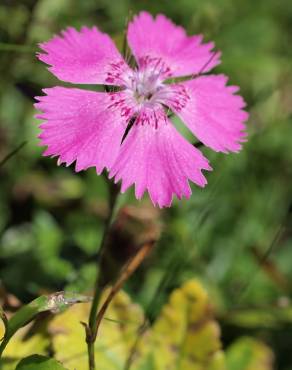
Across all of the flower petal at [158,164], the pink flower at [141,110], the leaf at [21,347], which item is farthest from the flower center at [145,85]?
the leaf at [21,347]

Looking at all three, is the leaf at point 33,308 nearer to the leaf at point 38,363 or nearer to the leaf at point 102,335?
the leaf at point 38,363

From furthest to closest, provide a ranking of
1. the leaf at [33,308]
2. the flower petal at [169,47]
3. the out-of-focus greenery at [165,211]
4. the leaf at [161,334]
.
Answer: the out-of-focus greenery at [165,211] → the flower petal at [169,47] → the leaf at [161,334] → the leaf at [33,308]

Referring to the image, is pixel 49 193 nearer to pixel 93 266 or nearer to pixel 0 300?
pixel 93 266

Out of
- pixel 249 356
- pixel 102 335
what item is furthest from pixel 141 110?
pixel 249 356

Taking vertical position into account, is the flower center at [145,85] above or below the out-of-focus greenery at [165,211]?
above

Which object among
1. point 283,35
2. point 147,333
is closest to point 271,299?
point 147,333

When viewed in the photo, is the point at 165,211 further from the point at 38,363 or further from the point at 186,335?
the point at 38,363
